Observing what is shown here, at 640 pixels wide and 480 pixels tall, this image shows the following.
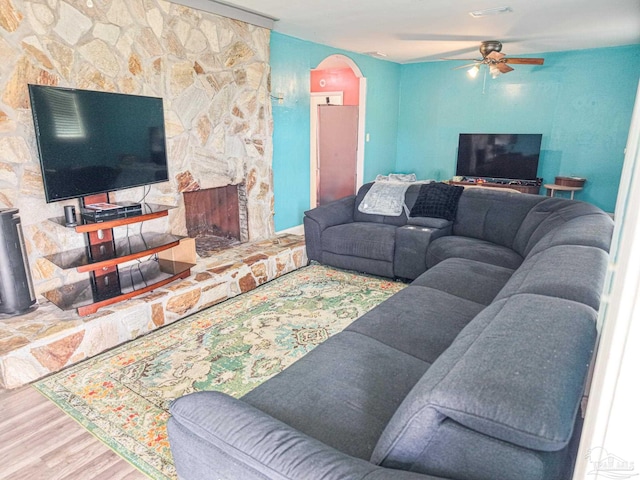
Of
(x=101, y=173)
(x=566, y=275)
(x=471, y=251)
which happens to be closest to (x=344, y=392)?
(x=566, y=275)

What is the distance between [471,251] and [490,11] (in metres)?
2.28

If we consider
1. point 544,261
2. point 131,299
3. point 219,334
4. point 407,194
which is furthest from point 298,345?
point 407,194

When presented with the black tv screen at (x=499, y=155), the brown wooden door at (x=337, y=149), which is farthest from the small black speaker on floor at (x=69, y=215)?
the black tv screen at (x=499, y=155)

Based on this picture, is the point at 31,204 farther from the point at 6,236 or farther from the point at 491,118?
the point at 491,118

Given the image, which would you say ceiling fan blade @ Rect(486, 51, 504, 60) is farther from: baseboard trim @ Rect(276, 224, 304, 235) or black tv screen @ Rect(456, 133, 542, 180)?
baseboard trim @ Rect(276, 224, 304, 235)

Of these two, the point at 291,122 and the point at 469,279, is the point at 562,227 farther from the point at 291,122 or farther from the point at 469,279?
the point at 291,122

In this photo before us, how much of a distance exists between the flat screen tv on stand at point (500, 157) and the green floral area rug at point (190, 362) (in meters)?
3.73

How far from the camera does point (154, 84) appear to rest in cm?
326

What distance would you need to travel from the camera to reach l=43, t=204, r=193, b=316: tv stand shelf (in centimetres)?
263

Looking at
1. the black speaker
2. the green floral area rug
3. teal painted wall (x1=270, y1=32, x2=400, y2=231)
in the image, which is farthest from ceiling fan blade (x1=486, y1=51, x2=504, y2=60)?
the black speaker

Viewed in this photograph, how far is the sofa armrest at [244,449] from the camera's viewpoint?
848mm

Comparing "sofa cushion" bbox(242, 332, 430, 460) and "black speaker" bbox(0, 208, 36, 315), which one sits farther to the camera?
"black speaker" bbox(0, 208, 36, 315)

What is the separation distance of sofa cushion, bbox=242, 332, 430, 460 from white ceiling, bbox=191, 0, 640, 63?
118 inches

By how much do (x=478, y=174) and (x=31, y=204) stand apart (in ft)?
19.3
